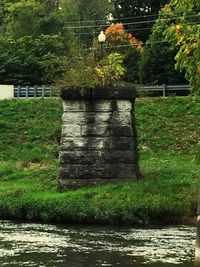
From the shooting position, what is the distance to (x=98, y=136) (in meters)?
20.8

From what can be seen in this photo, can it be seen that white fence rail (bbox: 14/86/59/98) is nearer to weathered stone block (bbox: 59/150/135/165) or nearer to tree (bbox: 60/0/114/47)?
weathered stone block (bbox: 59/150/135/165)

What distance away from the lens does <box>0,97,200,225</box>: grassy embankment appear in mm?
19016

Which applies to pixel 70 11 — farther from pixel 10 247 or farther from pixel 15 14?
pixel 10 247

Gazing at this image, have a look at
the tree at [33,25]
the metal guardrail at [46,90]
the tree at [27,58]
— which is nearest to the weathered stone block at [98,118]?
the metal guardrail at [46,90]

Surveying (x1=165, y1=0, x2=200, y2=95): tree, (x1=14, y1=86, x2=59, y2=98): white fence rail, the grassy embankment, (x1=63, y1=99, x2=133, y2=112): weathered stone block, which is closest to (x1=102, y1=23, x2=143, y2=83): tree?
(x1=14, y1=86, x2=59, y2=98): white fence rail

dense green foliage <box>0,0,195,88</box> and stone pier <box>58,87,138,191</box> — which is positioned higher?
dense green foliage <box>0,0,195,88</box>

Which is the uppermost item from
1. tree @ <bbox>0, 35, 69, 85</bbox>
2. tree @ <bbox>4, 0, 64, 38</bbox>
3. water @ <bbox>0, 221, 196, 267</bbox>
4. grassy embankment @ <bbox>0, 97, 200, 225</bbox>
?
tree @ <bbox>4, 0, 64, 38</bbox>

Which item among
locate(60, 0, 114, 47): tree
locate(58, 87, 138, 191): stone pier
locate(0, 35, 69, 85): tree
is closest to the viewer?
locate(58, 87, 138, 191): stone pier

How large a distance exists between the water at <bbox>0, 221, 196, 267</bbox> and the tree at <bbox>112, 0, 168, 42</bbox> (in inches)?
1825

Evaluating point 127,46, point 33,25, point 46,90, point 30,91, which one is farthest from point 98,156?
point 33,25

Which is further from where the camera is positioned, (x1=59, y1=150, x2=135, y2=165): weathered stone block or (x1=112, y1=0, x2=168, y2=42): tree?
(x1=112, y1=0, x2=168, y2=42): tree

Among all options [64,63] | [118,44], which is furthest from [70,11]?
[64,63]

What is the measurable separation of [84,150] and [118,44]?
38252 millimetres

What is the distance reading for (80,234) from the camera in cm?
1695
